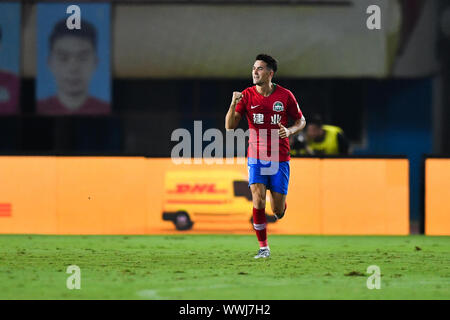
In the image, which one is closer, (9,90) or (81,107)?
(9,90)

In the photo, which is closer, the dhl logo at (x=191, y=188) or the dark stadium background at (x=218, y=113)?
the dhl logo at (x=191, y=188)

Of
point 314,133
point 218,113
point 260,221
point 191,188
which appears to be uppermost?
point 218,113

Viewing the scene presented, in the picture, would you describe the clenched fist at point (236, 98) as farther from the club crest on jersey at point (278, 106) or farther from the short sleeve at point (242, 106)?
the club crest on jersey at point (278, 106)

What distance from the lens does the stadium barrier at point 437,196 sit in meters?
15.5

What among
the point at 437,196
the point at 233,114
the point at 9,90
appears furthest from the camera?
the point at 9,90

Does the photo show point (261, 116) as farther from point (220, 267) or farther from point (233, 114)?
point (220, 267)

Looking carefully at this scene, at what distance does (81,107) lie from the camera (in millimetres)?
21688

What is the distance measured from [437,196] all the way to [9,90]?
420 inches

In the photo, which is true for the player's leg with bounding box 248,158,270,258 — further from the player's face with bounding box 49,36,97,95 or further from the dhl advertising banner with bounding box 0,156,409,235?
the player's face with bounding box 49,36,97,95

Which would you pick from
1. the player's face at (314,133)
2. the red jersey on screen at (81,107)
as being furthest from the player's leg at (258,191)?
the red jersey on screen at (81,107)

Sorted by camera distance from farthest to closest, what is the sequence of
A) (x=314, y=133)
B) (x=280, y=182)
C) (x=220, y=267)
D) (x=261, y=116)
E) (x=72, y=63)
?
(x=72, y=63)
(x=314, y=133)
(x=280, y=182)
(x=261, y=116)
(x=220, y=267)

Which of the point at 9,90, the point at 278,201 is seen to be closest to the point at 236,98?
the point at 278,201

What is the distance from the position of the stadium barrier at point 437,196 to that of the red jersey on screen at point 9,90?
10241 mm

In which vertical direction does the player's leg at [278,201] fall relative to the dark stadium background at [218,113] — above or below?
below
